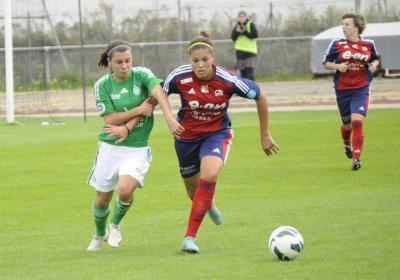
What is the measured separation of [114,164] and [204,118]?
0.94 m

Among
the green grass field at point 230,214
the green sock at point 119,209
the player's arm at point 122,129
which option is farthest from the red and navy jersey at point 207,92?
the green grass field at point 230,214

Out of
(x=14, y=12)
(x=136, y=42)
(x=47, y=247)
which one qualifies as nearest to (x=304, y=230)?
(x=47, y=247)

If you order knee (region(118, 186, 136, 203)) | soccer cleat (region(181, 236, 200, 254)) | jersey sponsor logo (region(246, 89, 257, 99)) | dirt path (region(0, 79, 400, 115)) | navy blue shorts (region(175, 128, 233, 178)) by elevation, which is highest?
jersey sponsor logo (region(246, 89, 257, 99))

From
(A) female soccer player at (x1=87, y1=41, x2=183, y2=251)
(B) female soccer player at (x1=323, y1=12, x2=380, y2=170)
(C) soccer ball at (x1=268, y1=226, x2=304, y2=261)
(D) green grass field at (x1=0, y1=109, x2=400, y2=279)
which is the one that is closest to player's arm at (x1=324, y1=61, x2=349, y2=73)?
(B) female soccer player at (x1=323, y1=12, x2=380, y2=170)

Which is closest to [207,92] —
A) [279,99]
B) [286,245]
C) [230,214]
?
[286,245]

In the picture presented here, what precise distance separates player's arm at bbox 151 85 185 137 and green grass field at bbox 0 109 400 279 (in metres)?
1.01

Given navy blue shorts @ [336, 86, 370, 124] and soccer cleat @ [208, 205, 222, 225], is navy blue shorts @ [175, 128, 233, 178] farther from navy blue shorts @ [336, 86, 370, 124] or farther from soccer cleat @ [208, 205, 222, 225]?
navy blue shorts @ [336, 86, 370, 124]

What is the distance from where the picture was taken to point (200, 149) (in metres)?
9.48

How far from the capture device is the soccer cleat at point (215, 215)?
9.91 metres

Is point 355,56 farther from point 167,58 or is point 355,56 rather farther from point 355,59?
point 167,58

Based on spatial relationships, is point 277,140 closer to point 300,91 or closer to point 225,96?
point 225,96

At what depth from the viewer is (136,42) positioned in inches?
1447

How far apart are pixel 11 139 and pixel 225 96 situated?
472 inches

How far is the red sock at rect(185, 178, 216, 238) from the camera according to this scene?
8.85 metres
